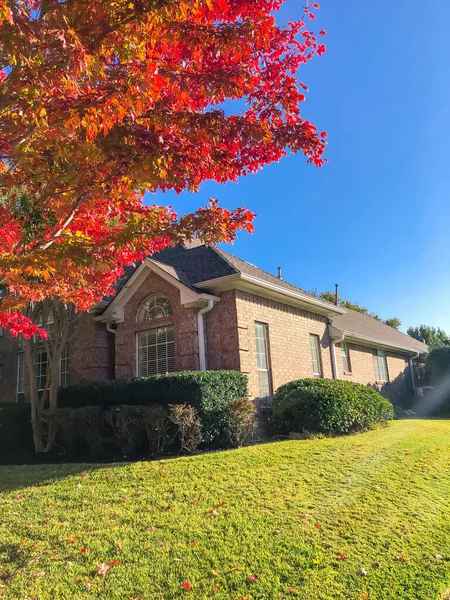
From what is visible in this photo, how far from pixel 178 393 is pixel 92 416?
74.1 inches

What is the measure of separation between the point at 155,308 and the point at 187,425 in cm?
468

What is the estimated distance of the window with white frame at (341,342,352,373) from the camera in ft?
61.2

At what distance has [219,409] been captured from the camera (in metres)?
9.73

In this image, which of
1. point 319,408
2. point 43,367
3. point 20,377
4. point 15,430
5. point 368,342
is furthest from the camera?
point 368,342

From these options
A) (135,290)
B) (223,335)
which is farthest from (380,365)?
(135,290)

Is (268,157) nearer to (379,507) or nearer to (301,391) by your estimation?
(379,507)

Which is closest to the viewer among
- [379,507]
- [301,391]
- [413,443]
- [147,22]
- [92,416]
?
[147,22]

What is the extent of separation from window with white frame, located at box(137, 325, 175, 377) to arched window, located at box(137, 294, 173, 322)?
1.22ft

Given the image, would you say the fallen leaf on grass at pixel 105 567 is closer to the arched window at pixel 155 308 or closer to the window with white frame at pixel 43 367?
the arched window at pixel 155 308

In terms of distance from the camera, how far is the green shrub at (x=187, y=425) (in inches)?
349

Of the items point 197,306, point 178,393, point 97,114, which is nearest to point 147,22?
point 97,114

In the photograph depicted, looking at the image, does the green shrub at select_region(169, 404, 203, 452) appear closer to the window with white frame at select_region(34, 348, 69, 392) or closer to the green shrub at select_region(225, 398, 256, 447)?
the green shrub at select_region(225, 398, 256, 447)

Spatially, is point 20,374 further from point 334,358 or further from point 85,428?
point 334,358

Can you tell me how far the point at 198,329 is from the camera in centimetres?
1181
